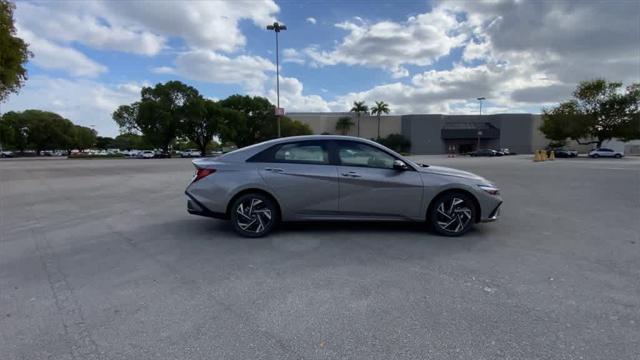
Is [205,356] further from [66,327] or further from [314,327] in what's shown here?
[66,327]

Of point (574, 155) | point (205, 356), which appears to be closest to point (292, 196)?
point (205, 356)

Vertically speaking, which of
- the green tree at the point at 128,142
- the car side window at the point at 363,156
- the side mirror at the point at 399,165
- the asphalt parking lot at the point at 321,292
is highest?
the green tree at the point at 128,142

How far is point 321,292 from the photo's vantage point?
337 cm

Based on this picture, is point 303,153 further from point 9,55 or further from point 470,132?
point 470,132

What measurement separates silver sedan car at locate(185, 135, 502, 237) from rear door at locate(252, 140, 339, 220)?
15mm

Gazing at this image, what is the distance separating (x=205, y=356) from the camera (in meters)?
2.38

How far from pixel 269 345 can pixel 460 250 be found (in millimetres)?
3113

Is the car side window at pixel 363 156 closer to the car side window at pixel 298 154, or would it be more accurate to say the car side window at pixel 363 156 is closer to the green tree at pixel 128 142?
the car side window at pixel 298 154

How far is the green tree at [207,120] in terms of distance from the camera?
181 feet

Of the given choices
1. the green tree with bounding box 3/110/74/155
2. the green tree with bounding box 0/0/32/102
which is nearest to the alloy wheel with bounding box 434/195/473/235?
the green tree with bounding box 0/0/32/102

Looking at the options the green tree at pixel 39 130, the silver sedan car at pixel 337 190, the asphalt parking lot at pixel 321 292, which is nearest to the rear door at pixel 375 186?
the silver sedan car at pixel 337 190

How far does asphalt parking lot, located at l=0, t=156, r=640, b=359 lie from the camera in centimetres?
251

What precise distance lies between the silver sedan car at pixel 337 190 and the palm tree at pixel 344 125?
74371 mm

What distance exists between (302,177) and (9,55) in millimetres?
19597
